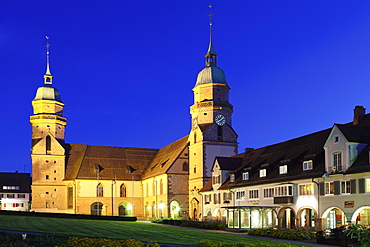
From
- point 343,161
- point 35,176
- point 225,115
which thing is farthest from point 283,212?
point 35,176

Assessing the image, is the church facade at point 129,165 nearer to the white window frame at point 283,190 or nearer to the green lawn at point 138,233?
the white window frame at point 283,190

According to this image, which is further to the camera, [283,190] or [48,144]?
[48,144]

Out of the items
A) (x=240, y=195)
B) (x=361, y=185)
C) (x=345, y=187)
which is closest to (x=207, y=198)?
(x=240, y=195)

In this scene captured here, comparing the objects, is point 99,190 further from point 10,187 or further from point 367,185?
point 367,185

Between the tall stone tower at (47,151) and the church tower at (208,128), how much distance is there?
3418 centimetres

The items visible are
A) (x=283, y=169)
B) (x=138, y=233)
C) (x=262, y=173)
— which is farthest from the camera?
(x=262, y=173)

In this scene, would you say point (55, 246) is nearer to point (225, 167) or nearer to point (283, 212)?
point (283, 212)

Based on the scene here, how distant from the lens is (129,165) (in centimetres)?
11269

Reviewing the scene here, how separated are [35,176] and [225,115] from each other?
46.0m

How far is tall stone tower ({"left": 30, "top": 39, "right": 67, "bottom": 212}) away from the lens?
355 ft

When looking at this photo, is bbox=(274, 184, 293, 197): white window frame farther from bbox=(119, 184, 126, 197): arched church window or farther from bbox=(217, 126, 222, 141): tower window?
bbox=(119, 184, 126, 197): arched church window

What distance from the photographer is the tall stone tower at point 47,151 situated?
108m

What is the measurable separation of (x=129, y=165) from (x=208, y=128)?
31.1 metres

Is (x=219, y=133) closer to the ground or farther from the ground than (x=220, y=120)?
closer to the ground
